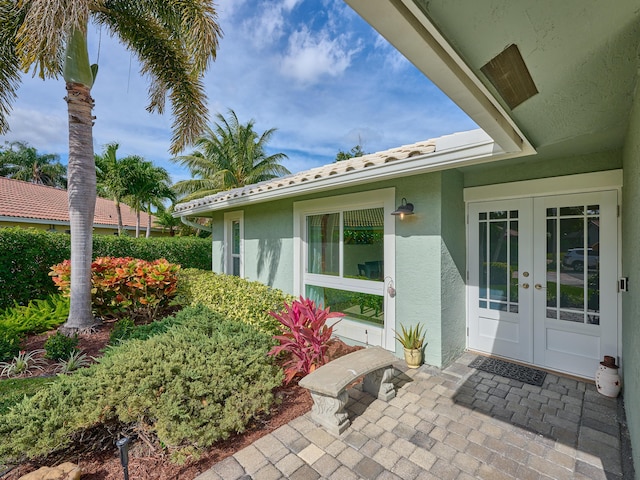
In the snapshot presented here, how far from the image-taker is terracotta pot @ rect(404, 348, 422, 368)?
16.1 ft

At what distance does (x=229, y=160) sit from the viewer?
20062 mm

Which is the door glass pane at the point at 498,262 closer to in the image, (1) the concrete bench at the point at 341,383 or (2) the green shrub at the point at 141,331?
(1) the concrete bench at the point at 341,383

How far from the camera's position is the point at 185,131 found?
317 inches

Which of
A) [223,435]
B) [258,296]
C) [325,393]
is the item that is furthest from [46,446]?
[258,296]

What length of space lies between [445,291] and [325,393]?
2.84 meters

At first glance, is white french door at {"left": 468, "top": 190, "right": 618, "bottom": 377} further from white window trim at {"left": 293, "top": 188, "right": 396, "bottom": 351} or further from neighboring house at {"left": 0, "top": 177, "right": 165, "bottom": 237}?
neighboring house at {"left": 0, "top": 177, "right": 165, "bottom": 237}

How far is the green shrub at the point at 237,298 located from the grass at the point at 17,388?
8.91ft

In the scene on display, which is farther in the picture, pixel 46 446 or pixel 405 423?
pixel 405 423

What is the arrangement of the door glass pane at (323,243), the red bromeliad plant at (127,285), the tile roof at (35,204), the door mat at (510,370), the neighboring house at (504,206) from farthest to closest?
the tile roof at (35,204)
the red bromeliad plant at (127,285)
the door glass pane at (323,243)
the door mat at (510,370)
the neighboring house at (504,206)

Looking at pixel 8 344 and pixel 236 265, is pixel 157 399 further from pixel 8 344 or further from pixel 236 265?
pixel 236 265

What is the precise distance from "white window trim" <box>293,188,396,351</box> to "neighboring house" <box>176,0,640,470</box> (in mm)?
29

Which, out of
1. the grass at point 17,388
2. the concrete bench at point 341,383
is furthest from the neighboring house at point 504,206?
the grass at point 17,388

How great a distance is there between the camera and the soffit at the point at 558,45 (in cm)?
150

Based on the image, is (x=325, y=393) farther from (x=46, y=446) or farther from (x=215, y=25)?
→ (x=215, y=25)
